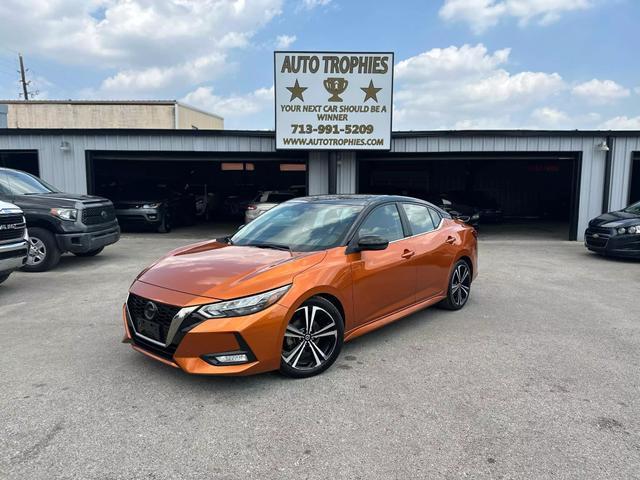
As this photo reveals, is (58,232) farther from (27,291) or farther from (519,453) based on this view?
(519,453)

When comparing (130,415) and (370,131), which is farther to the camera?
(370,131)

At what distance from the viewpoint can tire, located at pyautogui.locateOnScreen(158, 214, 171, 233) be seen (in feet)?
50.5

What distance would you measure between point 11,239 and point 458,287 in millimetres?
5944

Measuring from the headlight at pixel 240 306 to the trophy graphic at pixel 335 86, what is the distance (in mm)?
10917

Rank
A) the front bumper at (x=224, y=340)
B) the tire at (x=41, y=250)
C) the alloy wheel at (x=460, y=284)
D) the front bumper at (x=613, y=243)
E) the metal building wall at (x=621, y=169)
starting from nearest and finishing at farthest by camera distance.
Answer: the front bumper at (x=224, y=340), the alloy wheel at (x=460, y=284), the tire at (x=41, y=250), the front bumper at (x=613, y=243), the metal building wall at (x=621, y=169)

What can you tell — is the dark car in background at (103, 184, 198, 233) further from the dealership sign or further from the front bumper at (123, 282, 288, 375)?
the front bumper at (123, 282, 288, 375)

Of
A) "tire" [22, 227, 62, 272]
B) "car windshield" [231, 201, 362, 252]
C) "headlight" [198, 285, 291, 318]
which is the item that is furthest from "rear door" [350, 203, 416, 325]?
"tire" [22, 227, 62, 272]

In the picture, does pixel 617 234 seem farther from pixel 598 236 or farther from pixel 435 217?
pixel 435 217

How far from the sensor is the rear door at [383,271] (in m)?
4.21

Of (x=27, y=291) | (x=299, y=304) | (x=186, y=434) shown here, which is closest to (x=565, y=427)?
(x=299, y=304)

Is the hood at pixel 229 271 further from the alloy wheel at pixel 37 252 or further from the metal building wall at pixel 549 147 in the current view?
the metal building wall at pixel 549 147

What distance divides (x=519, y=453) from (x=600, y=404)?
40.8 inches

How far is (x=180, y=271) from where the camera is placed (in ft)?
12.5

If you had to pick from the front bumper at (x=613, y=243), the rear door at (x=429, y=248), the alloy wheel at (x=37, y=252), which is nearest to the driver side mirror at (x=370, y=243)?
the rear door at (x=429, y=248)
